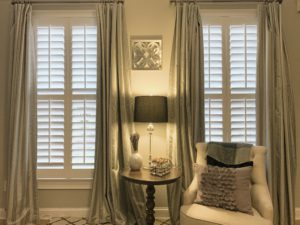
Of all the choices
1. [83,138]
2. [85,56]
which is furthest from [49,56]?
[83,138]

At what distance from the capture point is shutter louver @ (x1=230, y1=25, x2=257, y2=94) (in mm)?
3043

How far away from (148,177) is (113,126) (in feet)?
2.45

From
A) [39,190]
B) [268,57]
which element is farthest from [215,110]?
[39,190]

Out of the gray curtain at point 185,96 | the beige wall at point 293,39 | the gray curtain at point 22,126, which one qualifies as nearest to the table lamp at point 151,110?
the gray curtain at point 185,96

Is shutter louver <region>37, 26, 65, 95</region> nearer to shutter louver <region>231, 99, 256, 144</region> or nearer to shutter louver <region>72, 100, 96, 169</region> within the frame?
shutter louver <region>72, 100, 96, 169</region>

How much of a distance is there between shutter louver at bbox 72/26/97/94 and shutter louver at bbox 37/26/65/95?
0.52 feet

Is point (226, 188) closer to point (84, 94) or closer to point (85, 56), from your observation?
point (84, 94)

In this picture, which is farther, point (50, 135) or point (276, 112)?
point (50, 135)

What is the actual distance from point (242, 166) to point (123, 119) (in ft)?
4.40

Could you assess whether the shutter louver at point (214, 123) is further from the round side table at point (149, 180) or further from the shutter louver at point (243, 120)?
the round side table at point (149, 180)

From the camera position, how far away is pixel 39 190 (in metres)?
3.06

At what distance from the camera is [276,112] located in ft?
9.45

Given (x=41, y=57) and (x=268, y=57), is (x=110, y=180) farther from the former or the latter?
(x=268, y=57)

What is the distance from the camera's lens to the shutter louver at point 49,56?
10.1 feet
